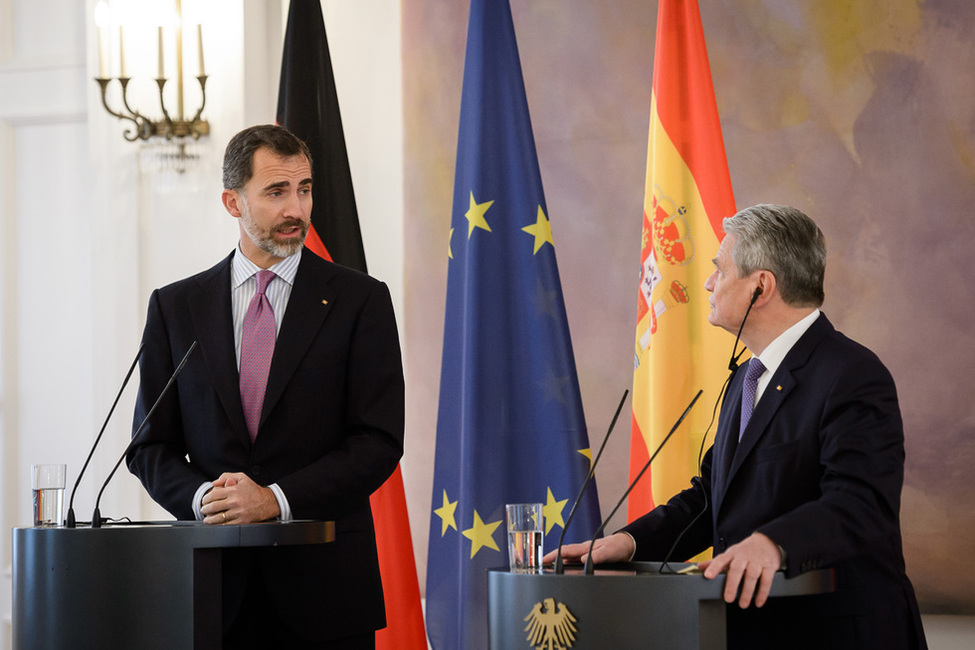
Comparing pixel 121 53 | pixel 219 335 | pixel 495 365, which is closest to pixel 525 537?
pixel 219 335

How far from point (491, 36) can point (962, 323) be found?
1778mm

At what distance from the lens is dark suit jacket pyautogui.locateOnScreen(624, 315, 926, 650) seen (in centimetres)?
183

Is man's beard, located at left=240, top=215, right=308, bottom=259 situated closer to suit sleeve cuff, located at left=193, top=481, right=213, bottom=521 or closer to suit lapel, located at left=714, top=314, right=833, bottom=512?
suit sleeve cuff, located at left=193, top=481, right=213, bottom=521

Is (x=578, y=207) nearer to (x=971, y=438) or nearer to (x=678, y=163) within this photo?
(x=678, y=163)

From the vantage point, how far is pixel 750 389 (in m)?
2.25

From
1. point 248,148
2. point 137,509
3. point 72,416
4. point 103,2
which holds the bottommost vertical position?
point 137,509

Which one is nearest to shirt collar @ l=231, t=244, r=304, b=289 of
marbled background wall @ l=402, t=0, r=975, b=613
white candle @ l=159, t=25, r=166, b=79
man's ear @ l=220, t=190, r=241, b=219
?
man's ear @ l=220, t=190, r=241, b=219

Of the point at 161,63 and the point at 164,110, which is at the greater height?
the point at 161,63

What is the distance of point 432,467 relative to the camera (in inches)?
153

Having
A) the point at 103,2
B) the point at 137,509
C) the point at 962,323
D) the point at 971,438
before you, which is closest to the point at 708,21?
the point at 962,323

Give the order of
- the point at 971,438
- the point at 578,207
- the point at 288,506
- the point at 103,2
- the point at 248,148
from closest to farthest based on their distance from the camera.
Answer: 1. the point at 288,506
2. the point at 248,148
3. the point at 971,438
4. the point at 578,207
5. the point at 103,2

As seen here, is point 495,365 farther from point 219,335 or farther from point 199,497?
point 199,497

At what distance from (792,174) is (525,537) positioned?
2111 millimetres

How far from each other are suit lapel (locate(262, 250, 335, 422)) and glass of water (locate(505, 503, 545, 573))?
2.23 ft
